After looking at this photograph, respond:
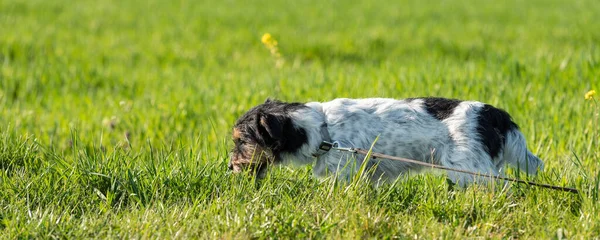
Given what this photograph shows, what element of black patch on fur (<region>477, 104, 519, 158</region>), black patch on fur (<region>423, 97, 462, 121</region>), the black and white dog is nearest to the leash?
the black and white dog

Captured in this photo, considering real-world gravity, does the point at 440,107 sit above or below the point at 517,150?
above

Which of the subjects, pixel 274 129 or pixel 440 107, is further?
pixel 440 107

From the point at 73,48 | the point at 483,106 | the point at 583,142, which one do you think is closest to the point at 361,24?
the point at 73,48

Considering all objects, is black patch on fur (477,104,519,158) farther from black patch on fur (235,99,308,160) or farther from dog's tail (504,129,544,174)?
black patch on fur (235,99,308,160)

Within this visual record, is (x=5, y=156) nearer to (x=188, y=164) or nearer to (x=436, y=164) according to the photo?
(x=188, y=164)

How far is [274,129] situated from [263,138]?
0.38ft

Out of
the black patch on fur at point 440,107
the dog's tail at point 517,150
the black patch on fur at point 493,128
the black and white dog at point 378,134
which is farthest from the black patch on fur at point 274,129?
the dog's tail at point 517,150

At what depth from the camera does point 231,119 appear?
698 centimetres

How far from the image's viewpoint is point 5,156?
4934 mm

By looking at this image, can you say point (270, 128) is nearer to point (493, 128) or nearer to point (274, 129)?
point (274, 129)

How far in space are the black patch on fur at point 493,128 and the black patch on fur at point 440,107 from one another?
0.18 metres

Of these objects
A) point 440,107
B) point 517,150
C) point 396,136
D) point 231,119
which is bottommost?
point 231,119

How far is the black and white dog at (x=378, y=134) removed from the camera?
4406mm

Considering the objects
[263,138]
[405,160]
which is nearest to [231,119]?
[263,138]
